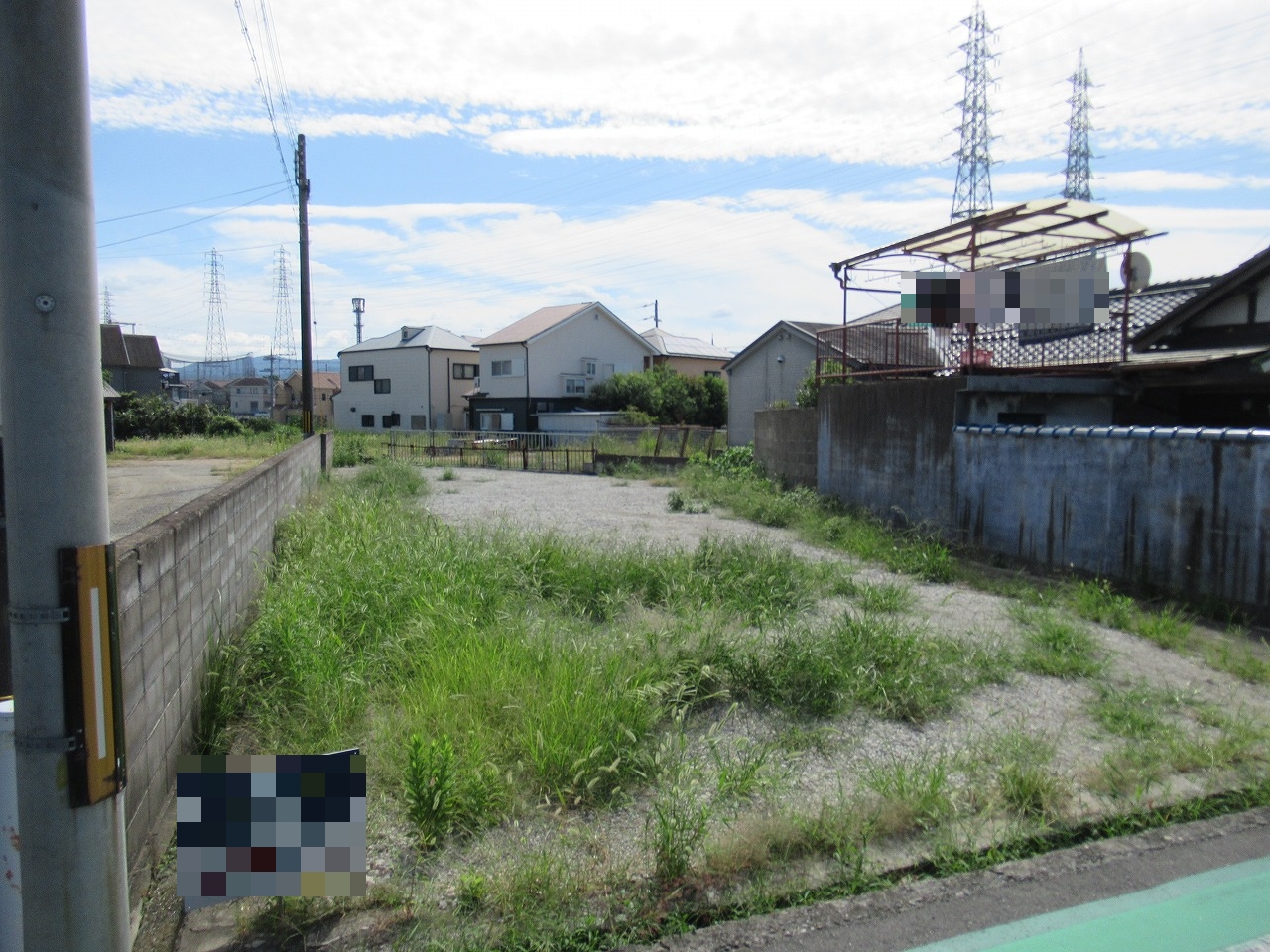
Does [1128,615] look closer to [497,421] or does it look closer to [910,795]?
[910,795]

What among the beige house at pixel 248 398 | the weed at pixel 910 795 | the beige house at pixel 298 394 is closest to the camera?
the weed at pixel 910 795

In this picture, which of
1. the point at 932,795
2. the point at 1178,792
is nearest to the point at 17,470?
the point at 932,795

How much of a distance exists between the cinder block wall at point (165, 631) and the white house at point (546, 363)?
3246cm

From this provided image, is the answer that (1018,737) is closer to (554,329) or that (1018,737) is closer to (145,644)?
(145,644)

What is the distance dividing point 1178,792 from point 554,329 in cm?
3545

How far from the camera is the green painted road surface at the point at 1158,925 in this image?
2688 millimetres

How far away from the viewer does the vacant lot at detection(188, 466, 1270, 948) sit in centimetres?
292

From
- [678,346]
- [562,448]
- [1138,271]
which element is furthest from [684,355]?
[1138,271]

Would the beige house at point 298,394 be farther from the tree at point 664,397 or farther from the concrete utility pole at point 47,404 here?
the concrete utility pole at point 47,404

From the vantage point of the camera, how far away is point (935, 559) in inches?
324

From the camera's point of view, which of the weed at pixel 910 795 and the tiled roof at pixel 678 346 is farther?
the tiled roof at pixel 678 346

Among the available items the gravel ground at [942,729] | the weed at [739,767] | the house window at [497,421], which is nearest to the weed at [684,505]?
the gravel ground at [942,729]

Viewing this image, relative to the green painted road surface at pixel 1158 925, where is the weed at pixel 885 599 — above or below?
above

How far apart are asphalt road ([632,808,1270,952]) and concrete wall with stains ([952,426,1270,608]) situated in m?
3.95
